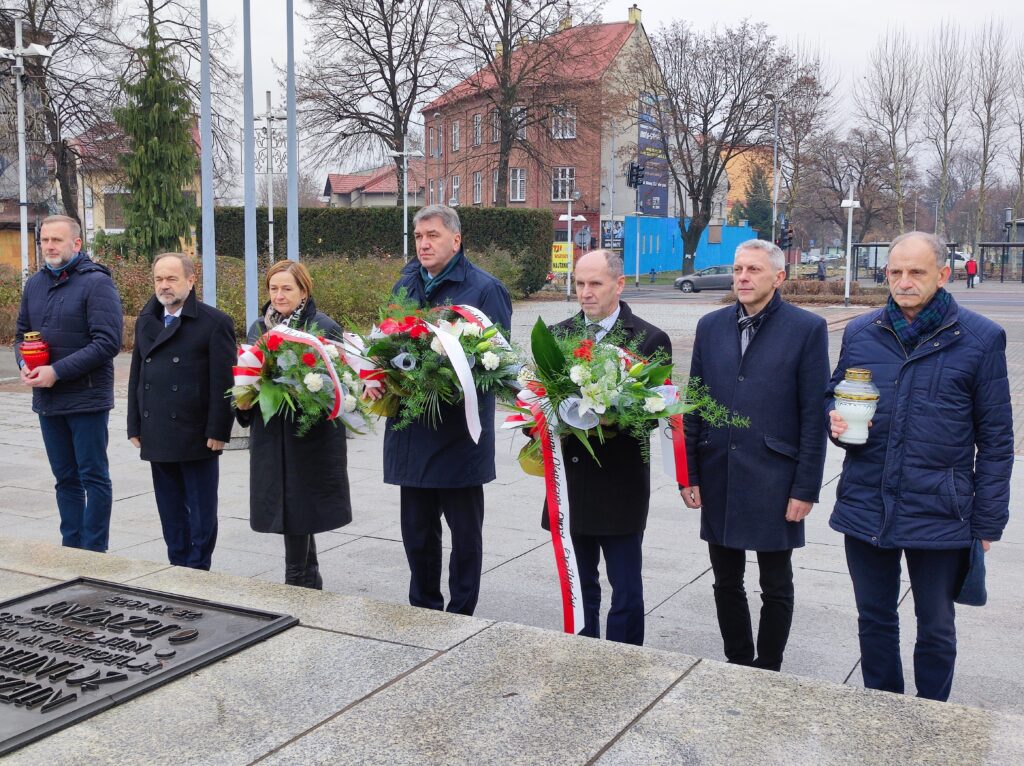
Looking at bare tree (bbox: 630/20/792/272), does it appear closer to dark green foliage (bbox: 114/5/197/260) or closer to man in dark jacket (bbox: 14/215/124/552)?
dark green foliage (bbox: 114/5/197/260)

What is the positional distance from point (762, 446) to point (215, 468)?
9.67 ft

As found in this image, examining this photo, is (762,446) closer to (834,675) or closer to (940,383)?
→ (940,383)

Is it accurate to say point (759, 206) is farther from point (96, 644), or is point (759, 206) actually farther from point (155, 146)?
point (96, 644)

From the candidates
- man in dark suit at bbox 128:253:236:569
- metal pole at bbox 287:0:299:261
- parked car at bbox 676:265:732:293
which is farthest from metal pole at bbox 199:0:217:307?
parked car at bbox 676:265:732:293

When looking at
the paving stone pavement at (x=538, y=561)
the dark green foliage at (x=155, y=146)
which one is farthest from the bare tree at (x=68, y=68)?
the paving stone pavement at (x=538, y=561)

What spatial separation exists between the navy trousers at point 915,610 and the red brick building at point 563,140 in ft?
133

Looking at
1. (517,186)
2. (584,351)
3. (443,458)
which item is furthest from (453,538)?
(517,186)

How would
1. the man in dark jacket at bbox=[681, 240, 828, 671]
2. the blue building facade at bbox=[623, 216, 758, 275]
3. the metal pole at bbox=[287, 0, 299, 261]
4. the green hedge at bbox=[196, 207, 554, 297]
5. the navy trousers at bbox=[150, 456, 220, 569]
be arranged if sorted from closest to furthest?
1. the man in dark jacket at bbox=[681, 240, 828, 671]
2. the navy trousers at bbox=[150, 456, 220, 569]
3. the metal pole at bbox=[287, 0, 299, 261]
4. the green hedge at bbox=[196, 207, 554, 297]
5. the blue building facade at bbox=[623, 216, 758, 275]

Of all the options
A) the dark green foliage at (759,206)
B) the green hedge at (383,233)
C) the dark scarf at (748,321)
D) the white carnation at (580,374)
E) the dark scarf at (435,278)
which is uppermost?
the dark green foliage at (759,206)

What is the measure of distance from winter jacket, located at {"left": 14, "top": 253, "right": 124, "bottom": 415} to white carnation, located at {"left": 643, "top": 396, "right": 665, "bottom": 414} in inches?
127

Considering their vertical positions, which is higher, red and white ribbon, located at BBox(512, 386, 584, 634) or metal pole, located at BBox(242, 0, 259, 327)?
metal pole, located at BBox(242, 0, 259, 327)

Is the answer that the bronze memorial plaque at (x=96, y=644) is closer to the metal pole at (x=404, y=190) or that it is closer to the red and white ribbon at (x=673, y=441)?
the red and white ribbon at (x=673, y=441)

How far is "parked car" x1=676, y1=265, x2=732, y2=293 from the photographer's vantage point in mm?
48844

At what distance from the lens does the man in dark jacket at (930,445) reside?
12.0 ft
